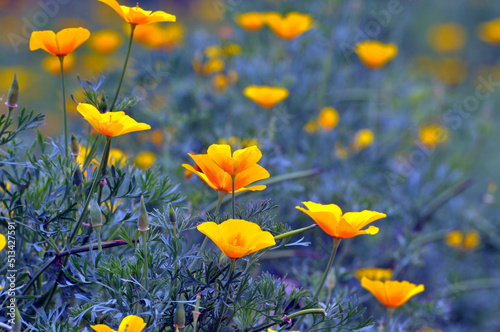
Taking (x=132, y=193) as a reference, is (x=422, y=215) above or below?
below

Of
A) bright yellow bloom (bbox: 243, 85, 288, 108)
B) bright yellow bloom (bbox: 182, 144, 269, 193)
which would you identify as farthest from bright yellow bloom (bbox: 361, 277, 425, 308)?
bright yellow bloom (bbox: 243, 85, 288, 108)

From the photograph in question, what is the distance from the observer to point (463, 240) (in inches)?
75.0

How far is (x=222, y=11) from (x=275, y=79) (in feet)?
2.15

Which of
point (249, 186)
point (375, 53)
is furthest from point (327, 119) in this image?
point (249, 186)

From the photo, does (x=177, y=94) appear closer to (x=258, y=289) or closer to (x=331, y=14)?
(x=331, y=14)

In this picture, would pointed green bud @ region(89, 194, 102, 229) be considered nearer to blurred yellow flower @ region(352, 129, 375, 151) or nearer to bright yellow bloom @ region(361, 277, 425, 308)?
bright yellow bloom @ region(361, 277, 425, 308)

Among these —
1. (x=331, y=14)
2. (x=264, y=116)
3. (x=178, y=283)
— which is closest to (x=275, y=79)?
(x=264, y=116)

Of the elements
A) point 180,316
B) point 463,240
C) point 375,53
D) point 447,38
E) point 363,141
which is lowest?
point 447,38

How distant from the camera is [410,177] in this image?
201 centimetres

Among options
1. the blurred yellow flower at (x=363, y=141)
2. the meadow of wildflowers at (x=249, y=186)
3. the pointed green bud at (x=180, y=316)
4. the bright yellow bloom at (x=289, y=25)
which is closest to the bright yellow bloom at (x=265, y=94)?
the meadow of wildflowers at (x=249, y=186)

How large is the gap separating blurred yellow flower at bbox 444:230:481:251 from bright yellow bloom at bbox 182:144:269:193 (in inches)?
51.4

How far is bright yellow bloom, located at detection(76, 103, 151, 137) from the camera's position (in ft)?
2.24

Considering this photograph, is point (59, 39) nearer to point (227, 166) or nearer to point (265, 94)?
point (227, 166)

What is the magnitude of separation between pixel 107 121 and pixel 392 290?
1.73 feet
